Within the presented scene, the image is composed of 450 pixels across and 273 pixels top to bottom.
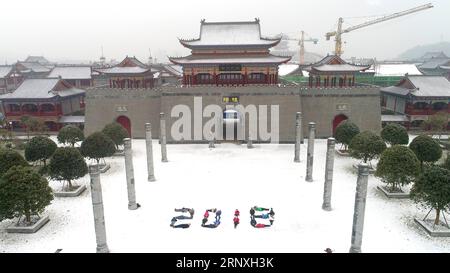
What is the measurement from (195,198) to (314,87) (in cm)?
2032

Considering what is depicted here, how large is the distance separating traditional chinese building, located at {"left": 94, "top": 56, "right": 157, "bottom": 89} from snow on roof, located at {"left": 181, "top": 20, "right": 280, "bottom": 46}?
20.6 ft

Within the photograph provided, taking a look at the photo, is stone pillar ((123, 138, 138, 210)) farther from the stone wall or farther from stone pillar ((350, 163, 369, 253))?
the stone wall

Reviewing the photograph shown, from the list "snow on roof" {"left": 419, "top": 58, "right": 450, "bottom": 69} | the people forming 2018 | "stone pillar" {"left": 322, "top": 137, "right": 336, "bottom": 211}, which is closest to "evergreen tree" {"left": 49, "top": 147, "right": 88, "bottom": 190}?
the people forming 2018

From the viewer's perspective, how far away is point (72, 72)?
54594mm

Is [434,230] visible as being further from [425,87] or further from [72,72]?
[72,72]

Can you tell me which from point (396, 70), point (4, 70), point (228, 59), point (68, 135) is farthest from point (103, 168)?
point (396, 70)

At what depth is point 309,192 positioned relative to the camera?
66.3 feet

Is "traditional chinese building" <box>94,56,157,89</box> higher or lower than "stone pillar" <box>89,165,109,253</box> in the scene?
higher

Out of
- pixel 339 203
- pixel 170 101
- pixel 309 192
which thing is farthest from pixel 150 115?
pixel 339 203

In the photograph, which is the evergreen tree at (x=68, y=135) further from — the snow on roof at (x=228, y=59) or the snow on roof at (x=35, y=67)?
the snow on roof at (x=35, y=67)

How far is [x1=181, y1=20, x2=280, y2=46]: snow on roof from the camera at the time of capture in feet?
113

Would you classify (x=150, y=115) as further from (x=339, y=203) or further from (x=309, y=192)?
(x=339, y=203)

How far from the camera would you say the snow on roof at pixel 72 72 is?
53688 millimetres

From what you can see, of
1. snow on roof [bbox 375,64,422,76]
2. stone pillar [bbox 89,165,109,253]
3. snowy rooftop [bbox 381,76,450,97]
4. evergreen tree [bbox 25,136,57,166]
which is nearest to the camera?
stone pillar [bbox 89,165,109,253]
